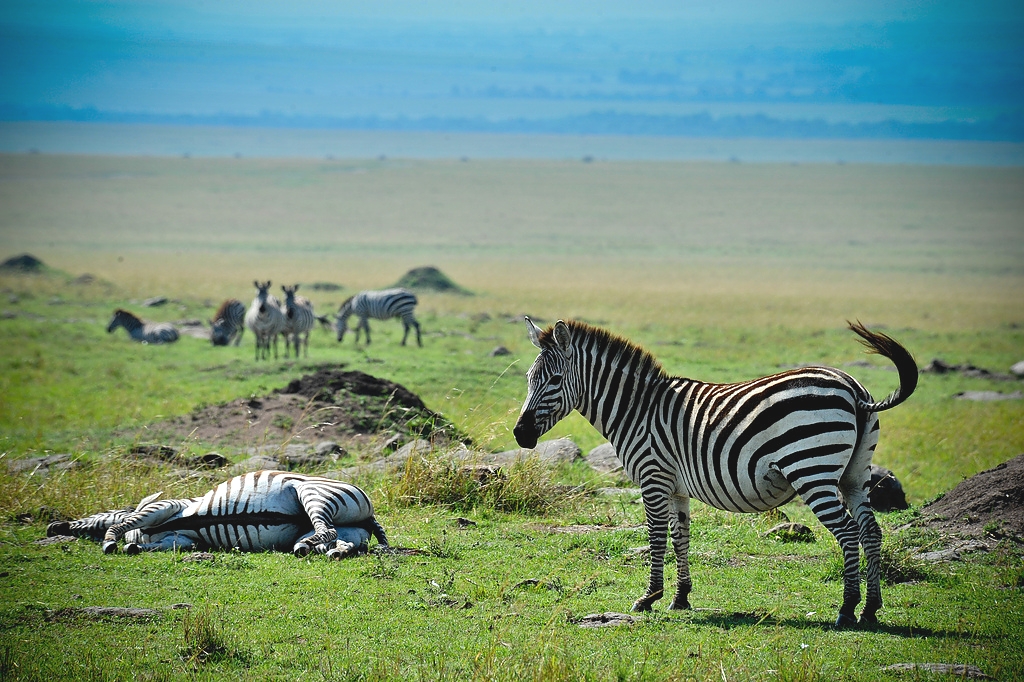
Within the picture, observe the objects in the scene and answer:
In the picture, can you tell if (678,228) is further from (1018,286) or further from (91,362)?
(91,362)

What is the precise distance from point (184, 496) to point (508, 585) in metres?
3.93

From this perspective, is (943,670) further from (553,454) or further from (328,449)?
(328,449)

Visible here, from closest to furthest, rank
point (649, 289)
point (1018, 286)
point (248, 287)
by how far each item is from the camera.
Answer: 1. point (248, 287)
2. point (649, 289)
3. point (1018, 286)

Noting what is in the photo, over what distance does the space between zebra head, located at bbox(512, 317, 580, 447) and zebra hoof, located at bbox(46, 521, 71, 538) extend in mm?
4478

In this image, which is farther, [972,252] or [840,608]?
[972,252]

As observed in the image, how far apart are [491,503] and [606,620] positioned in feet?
11.7

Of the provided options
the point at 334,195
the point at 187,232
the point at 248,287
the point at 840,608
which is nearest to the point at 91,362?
the point at 840,608

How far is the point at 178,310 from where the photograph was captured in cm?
3591

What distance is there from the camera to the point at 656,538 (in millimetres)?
7645

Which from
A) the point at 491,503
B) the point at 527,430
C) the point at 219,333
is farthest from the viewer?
the point at 219,333

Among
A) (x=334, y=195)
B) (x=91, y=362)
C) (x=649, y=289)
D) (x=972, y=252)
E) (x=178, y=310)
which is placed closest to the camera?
(x=91, y=362)

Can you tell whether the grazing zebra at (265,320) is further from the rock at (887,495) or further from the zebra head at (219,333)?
the rock at (887,495)

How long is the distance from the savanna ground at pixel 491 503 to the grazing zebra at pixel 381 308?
88cm

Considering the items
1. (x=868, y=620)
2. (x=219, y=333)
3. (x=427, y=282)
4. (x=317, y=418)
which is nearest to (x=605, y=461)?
(x=317, y=418)
